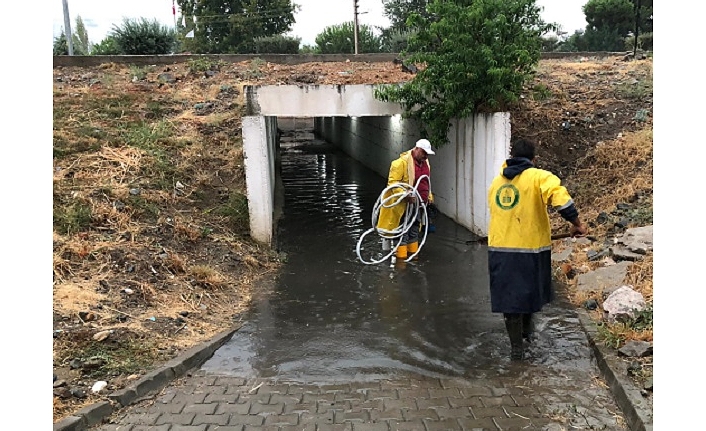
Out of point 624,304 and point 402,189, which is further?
point 402,189

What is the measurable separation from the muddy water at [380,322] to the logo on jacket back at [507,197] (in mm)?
1349

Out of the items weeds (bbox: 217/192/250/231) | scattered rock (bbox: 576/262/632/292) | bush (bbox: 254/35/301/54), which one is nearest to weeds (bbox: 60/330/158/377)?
weeds (bbox: 217/192/250/231)

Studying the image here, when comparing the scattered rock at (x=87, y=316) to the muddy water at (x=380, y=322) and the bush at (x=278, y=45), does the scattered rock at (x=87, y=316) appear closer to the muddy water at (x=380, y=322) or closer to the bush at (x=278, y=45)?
the muddy water at (x=380, y=322)

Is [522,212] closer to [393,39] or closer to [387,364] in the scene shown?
[387,364]

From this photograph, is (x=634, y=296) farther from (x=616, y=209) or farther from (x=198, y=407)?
(x=198, y=407)

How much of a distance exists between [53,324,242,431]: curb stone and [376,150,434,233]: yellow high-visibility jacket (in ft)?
10.4

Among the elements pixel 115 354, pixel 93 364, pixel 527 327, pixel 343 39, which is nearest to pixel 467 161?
pixel 527 327

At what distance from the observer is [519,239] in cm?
459

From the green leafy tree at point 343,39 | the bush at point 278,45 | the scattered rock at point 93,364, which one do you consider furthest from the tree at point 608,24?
the scattered rock at point 93,364

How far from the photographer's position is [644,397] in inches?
149

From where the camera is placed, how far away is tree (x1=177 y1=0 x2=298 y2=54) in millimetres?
33438

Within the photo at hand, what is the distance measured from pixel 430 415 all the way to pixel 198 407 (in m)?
1.71

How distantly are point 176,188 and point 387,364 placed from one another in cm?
501

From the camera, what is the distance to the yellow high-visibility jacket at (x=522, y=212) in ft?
14.9
